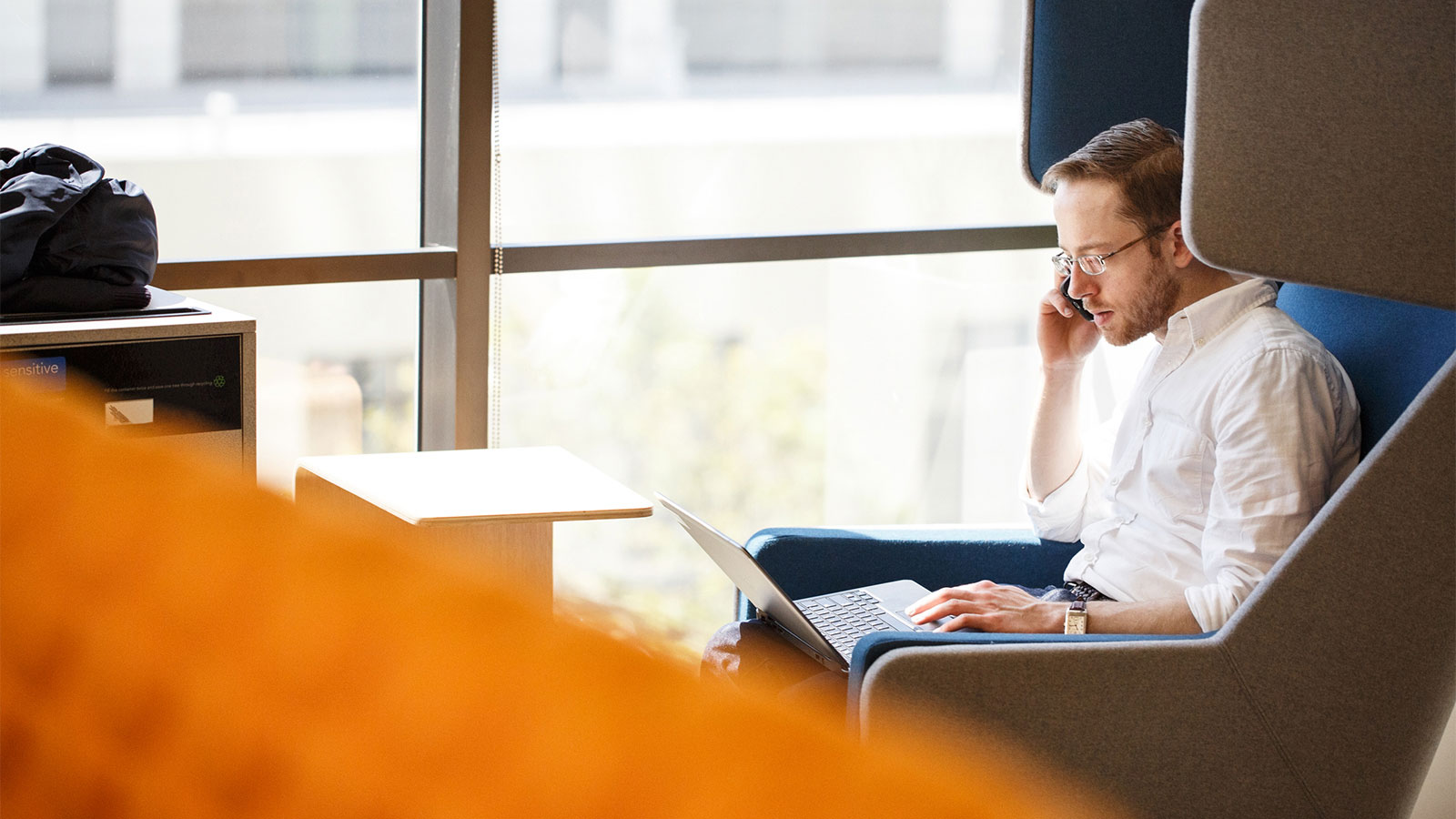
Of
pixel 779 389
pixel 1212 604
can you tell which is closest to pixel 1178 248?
pixel 1212 604

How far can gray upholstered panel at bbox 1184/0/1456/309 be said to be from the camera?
133 cm

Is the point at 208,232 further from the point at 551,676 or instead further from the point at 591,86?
the point at 551,676

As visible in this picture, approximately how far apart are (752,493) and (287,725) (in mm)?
3220

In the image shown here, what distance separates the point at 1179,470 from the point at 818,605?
22.5 inches

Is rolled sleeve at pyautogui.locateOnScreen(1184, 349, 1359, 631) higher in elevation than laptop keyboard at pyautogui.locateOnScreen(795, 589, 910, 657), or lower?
higher

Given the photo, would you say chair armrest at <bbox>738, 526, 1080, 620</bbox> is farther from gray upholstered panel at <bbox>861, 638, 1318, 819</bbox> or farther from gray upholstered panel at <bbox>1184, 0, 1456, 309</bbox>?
gray upholstered panel at <bbox>1184, 0, 1456, 309</bbox>

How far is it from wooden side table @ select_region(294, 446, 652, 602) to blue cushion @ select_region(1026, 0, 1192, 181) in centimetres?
92

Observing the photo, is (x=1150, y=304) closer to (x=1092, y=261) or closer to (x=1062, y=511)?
(x=1092, y=261)

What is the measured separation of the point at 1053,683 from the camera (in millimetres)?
1537

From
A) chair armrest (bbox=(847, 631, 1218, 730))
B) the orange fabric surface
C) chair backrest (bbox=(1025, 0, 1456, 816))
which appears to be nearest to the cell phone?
chair backrest (bbox=(1025, 0, 1456, 816))

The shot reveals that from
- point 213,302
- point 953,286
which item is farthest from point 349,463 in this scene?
point 953,286

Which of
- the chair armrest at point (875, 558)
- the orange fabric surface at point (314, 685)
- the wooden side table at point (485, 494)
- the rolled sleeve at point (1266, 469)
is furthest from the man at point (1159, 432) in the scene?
the orange fabric surface at point (314, 685)

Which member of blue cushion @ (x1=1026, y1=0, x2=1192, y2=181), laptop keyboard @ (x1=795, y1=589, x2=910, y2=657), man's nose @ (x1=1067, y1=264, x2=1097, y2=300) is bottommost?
laptop keyboard @ (x1=795, y1=589, x2=910, y2=657)

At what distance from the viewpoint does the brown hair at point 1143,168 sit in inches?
77.1
